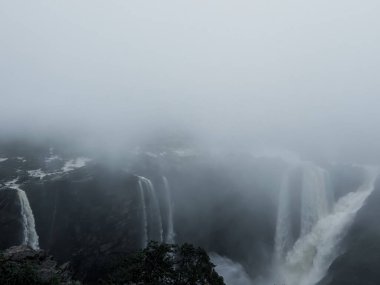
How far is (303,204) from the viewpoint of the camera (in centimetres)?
5762

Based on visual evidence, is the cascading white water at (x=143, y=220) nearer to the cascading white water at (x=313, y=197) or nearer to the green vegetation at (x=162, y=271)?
the cascading white water at (x=313, y=197)

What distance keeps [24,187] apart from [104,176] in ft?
36.7

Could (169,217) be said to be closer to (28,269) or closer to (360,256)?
(360,256)

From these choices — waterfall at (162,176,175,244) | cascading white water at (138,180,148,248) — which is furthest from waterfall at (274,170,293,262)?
cascading white water at (138,180,148,248)

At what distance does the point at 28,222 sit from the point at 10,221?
2036 mm

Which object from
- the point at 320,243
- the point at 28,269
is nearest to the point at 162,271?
the point at 28,269

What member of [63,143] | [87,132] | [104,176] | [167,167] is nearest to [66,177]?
[104,176]

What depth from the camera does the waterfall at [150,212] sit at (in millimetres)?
55156

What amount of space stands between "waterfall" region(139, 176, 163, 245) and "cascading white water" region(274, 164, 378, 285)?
16.5m

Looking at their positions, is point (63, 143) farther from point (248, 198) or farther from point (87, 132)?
point (248, 198)

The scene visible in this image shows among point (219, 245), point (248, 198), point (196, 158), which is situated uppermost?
point (196, 158)

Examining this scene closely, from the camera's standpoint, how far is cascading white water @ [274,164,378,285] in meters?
49.0

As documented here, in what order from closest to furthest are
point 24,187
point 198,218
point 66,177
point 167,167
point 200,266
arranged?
point 200,266
point 24,187
point 66,177
point 198,218
point 167,167

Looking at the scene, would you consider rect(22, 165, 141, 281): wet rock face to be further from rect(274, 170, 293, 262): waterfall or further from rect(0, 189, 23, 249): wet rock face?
rect(274, 170, 293, 262): waterfall
